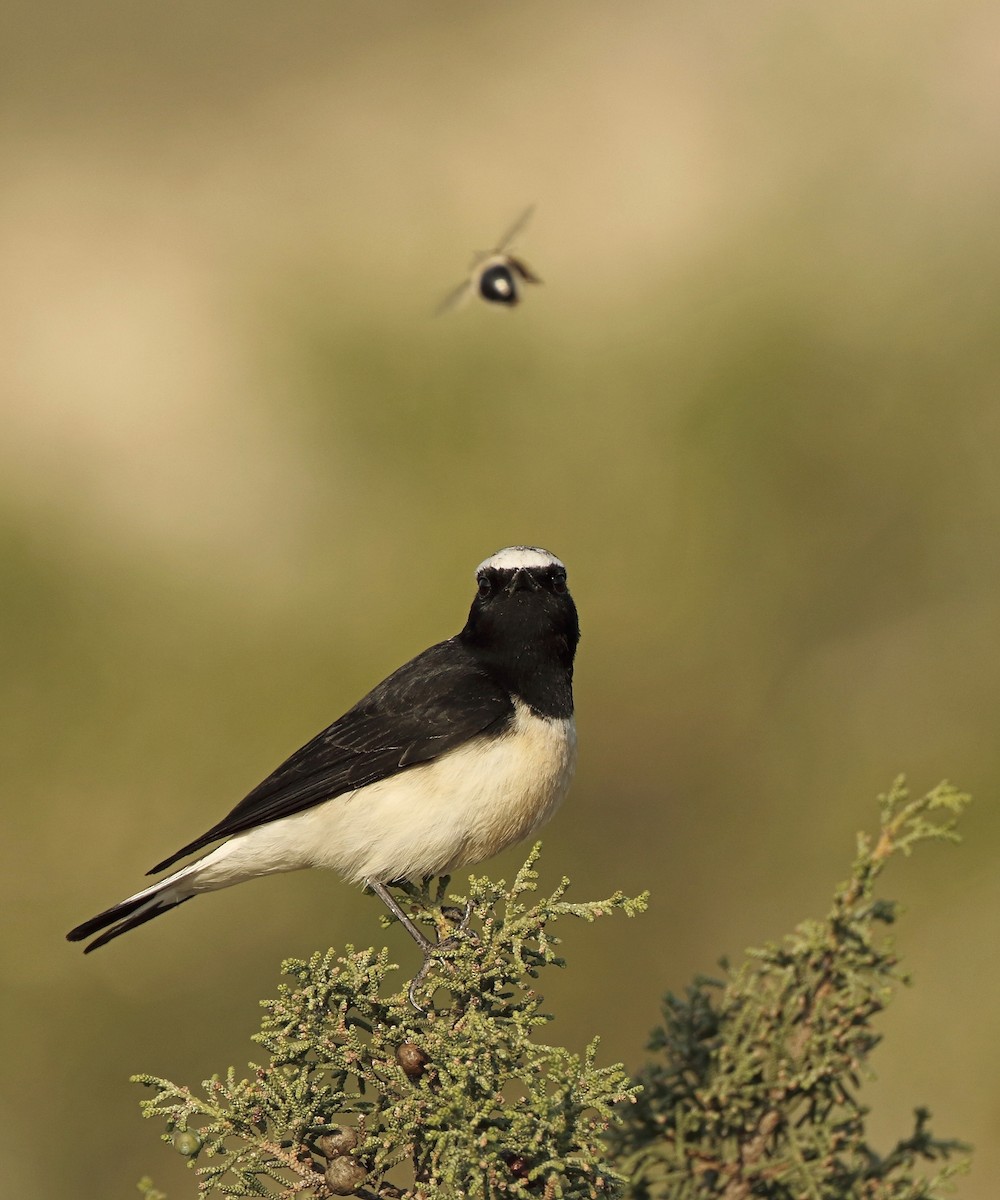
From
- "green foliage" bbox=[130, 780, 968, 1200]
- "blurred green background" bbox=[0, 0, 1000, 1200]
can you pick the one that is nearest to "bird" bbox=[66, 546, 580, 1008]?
"green foliage" bbox=[130, 780, 968, 1200]

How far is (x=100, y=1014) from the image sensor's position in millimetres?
7645

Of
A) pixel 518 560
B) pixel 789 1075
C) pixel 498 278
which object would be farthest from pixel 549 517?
pixel 789 1075

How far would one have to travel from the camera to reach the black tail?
4.77 m

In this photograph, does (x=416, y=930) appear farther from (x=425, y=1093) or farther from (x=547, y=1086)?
(x=425, y=1093)

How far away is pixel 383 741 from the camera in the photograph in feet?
17.2

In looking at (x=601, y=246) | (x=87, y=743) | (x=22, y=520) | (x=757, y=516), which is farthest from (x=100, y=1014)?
(x=601, y=246)

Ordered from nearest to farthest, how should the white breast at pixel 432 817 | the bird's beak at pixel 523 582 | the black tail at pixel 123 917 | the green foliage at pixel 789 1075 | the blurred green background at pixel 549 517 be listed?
the green foliage at pixel 789 1075, the black tail at pixel 123 917, the white breast at pixel 432 817, the bird's beak at pixel 523 582, the blurred green background at pixel 549 517

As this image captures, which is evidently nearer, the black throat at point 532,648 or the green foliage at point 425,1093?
the green foliage at point 425,1093

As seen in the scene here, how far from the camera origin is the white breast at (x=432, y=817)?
495cm

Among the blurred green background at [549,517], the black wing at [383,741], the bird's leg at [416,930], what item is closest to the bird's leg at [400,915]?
the bird's leg at [416,930]

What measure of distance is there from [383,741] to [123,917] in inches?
47.8

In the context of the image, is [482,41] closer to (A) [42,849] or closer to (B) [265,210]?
(B) [265,210]

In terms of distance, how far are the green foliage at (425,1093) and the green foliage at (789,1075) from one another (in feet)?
1.72

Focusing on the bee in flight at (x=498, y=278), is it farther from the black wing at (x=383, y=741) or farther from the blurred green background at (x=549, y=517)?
the black wing at (x=383, y=741)
